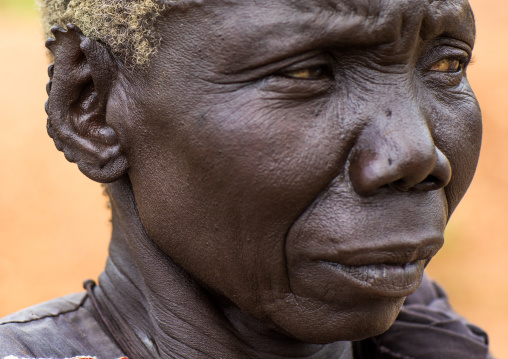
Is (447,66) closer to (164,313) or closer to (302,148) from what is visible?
(302,148)

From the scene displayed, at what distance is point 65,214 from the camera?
28.0 feet

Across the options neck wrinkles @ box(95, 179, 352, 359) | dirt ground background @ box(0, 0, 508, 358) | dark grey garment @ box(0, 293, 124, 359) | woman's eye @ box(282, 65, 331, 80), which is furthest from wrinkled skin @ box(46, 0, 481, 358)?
dirt ground background @ box(0, 0, 508, 358)

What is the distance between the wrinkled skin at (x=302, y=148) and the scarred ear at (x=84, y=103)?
0.05 m

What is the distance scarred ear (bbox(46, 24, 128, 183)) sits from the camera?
2139mm

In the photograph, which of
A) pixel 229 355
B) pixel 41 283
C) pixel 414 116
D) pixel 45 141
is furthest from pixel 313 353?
pixel 45 141

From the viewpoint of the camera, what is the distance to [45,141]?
905 cm

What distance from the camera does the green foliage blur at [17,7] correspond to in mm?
10945

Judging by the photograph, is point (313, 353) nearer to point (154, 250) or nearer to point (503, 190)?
point (154, 250)

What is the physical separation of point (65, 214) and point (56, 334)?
638 centimetres

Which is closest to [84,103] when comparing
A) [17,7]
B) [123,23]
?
[123,23]

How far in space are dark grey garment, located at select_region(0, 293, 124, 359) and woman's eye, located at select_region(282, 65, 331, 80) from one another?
1079 mm

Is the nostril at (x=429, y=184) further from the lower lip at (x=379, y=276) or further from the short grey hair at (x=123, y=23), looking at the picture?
the short grey hair at (x=123, y=23)

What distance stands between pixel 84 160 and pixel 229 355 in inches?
29.7

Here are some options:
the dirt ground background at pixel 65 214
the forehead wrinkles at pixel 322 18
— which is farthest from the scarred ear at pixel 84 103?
the dirt ground background at pixel 65 214
